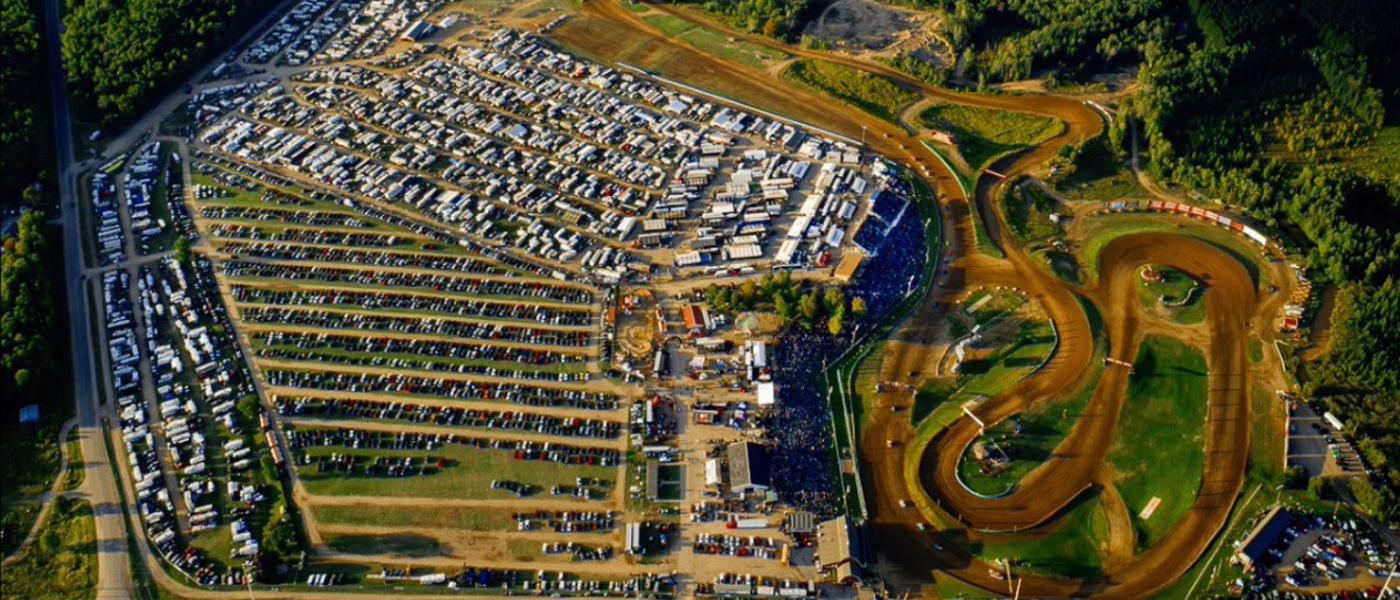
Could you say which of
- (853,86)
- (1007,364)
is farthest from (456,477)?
(853,86)

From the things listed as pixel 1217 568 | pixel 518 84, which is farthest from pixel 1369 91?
pixel 518 84

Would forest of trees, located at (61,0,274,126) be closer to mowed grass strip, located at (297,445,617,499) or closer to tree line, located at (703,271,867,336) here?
mowed grass strip, located at (297,445,617,499)

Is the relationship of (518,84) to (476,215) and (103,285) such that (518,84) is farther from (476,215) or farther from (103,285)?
(103,285)

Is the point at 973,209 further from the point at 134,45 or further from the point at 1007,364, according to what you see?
the point at 134,45

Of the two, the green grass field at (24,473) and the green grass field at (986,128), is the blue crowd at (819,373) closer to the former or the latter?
the green grass field at (986,128)

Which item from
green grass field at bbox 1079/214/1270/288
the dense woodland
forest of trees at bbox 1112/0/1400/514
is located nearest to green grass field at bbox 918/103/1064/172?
forest of trees at bbox 1112/0/1400/514
